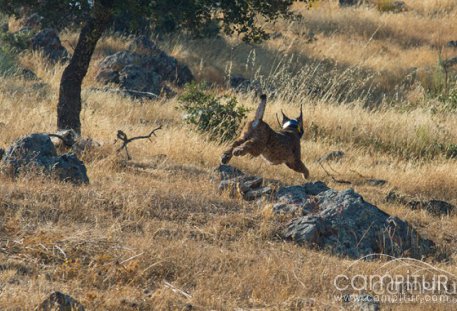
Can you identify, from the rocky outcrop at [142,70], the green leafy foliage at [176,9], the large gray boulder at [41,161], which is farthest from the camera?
the rocky outcrop at [142,70]

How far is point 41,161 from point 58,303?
392cm

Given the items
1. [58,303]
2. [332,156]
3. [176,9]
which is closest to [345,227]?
[58,303]

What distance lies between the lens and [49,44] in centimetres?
2070

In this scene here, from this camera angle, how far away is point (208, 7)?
11.8 metres

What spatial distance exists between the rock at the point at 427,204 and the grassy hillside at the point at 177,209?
23cm

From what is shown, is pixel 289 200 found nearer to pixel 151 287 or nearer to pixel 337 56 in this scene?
pixel 151 287

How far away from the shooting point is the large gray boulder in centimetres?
933

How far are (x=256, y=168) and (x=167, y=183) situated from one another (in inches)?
86.0

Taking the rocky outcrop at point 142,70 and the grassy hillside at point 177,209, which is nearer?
the grassy hillside at point 177,209

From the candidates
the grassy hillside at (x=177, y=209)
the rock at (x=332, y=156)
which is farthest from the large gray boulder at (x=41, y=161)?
the rock at (x=332, y=156)

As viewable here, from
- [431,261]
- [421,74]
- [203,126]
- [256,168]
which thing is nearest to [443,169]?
[256,168]

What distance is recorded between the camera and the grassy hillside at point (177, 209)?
6723mm

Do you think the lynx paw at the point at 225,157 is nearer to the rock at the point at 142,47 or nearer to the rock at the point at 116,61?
the rock at the point at 116,61

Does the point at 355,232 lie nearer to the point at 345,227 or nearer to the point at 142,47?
the point at 345,227
